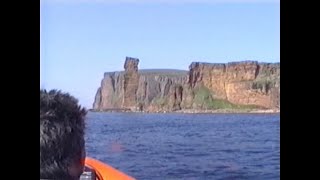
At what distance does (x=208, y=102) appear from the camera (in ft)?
5.29

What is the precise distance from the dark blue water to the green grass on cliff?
51 mm

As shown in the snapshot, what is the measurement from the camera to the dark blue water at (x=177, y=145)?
1.66 meters

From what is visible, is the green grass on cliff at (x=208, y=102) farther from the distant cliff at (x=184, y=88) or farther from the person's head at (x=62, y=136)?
the person's head at (x=62, y=136)

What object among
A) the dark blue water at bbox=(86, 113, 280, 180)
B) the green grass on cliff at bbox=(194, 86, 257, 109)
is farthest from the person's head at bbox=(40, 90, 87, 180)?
the green grass on cliff at bbox=(194, 86, 257, 109)

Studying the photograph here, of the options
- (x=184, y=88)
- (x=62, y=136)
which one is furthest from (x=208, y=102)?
(x=62, y=136)

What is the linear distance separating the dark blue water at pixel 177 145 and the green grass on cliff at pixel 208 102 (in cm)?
5

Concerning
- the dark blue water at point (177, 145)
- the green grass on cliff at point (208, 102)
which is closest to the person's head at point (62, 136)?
the dark blue water at point (177, 145)

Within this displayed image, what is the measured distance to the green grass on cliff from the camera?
1.56m

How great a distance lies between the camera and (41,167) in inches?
48.9

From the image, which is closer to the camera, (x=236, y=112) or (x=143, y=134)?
(x=236, y=112)

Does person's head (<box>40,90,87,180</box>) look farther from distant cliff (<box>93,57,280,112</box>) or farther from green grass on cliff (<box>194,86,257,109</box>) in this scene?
green grass on cliff (<box>194,86,257,109</box>)
